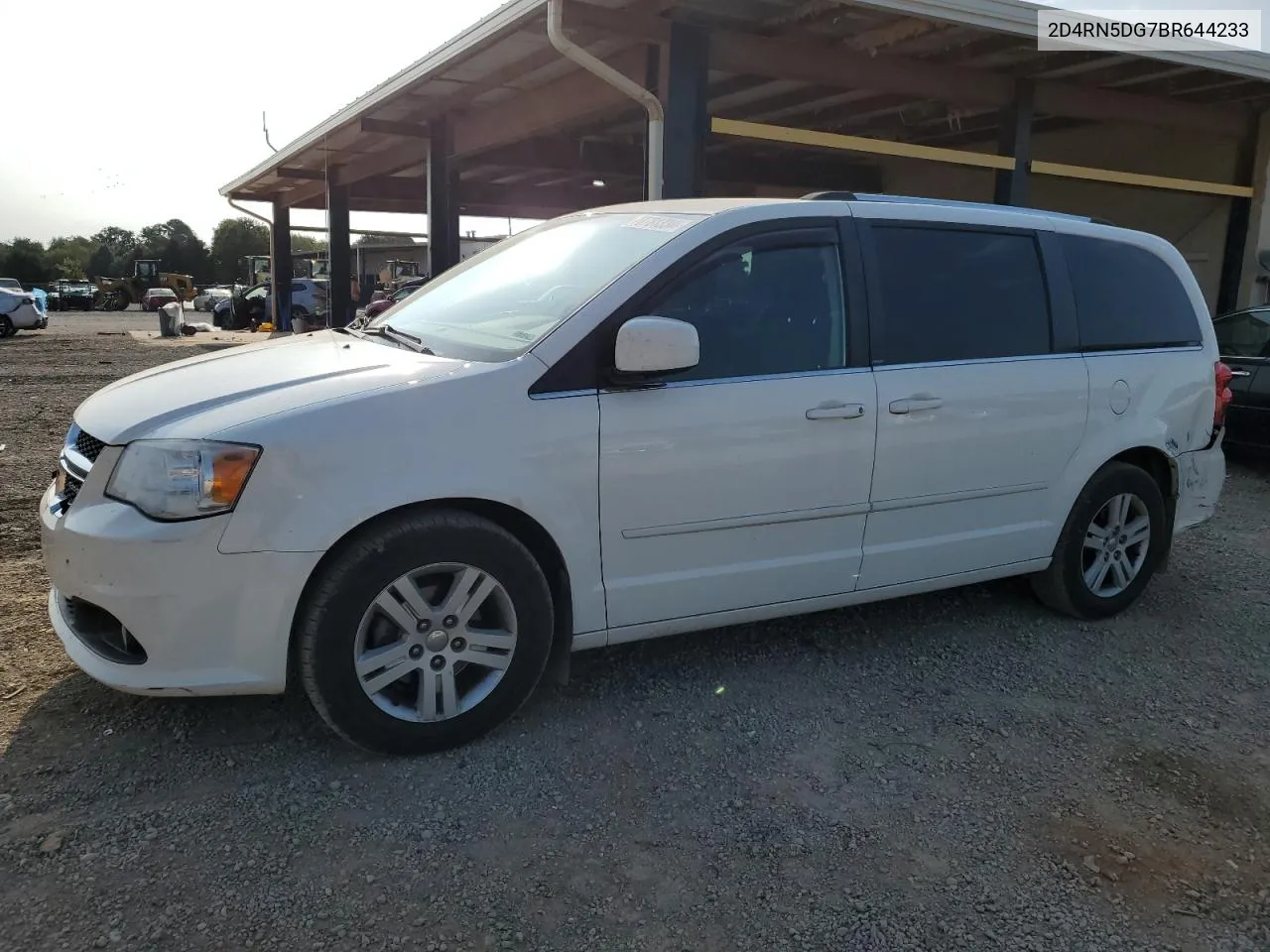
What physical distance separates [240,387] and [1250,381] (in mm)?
7398

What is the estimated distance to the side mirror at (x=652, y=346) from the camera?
119 inches

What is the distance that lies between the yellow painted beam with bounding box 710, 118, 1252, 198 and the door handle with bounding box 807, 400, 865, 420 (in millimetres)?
5094

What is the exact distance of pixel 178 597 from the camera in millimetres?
2695

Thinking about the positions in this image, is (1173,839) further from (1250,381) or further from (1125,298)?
(1250,381)

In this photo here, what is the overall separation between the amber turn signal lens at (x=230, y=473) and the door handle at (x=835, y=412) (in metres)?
1.84

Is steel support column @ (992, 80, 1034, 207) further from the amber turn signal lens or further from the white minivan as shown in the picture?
the amber turn signal lens

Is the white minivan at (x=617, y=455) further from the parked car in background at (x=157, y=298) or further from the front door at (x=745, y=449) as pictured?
the parked car in background at (x=157, y=298)

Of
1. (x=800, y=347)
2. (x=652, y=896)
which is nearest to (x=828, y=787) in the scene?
(x=652, y=896)

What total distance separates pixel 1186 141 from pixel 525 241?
436 inches

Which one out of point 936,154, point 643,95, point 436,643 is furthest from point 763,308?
point 936,154

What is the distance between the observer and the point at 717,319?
11.1 feet

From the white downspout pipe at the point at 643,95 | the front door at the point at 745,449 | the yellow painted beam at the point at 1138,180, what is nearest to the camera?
the front door at the point at 745,449

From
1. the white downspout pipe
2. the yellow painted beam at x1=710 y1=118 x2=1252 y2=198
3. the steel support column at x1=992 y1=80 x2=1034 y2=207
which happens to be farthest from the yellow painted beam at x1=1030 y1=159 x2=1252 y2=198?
the white downspout pipe

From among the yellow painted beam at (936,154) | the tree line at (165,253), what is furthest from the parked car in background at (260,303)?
the tree line at (165,253)
